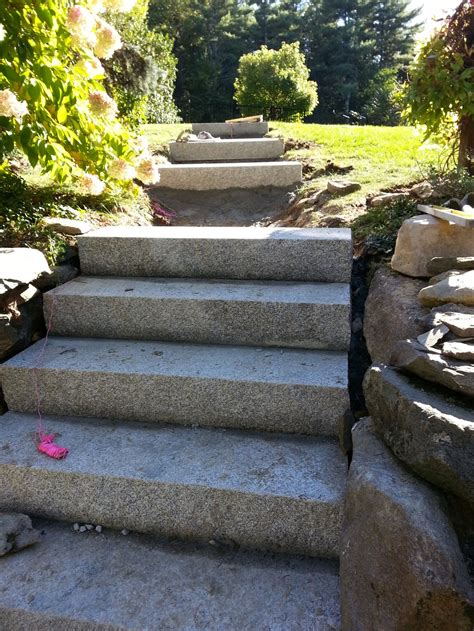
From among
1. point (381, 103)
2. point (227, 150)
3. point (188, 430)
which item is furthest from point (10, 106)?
point (381, 103)

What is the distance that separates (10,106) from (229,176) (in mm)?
2727

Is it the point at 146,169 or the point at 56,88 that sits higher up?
the point at 56,88

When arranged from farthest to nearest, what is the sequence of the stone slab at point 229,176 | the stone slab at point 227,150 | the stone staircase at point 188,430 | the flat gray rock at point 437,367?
the stone slab at point 227,150 < the stone slab at point 229,176 < the stone staircase at point 188,430 < the flat gray rock at point 437,367

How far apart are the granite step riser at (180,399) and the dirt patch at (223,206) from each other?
2.19 m

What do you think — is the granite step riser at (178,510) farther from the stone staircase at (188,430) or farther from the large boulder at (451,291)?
the large boulder at (451,291)

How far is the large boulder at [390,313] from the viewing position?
1.98 metres

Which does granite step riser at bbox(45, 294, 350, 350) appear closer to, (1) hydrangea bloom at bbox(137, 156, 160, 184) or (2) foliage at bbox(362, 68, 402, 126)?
(1) hydrangea bloom at bbox(137, 156, 160, 184)

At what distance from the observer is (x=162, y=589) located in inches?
62.1

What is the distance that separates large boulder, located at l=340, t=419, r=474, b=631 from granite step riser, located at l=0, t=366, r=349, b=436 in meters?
0.53

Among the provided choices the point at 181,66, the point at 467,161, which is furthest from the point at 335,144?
the point at 181,66

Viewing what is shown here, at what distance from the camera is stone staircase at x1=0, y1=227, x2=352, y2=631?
5.17 feet

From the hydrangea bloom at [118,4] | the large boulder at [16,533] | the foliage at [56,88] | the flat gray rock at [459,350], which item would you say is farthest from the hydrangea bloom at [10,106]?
the flat gray rock at [459,350]

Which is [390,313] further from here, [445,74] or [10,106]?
[10,106]

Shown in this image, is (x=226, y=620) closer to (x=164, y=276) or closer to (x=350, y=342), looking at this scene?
(x=350, y=342)
